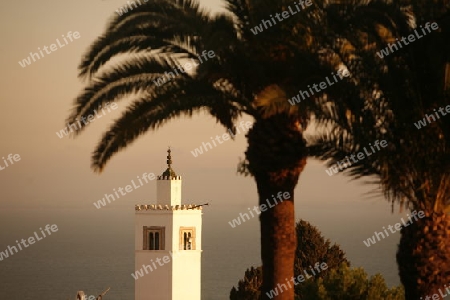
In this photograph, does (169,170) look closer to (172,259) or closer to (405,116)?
(172,259)

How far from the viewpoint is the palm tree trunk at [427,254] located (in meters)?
20.3

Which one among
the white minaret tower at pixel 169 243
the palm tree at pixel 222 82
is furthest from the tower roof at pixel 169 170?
the palm tree at pixel 222 82

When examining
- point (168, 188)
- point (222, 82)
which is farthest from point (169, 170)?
point (222, 82)

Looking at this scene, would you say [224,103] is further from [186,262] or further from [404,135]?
[186,262]

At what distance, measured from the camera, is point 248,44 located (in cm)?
2170

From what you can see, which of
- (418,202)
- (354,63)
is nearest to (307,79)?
(354,63)

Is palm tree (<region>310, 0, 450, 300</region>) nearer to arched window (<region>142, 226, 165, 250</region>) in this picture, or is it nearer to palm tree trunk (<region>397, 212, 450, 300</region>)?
palm tree trunk (<region>397, 212, 450, 300</region>)

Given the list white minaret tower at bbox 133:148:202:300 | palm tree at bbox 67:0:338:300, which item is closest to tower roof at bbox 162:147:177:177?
white minaret tower at bbox 133:148:202:300

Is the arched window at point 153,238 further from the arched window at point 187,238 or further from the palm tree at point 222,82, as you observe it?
the palm tree at point 222,82

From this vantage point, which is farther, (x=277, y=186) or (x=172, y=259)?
(x=172, y=259)

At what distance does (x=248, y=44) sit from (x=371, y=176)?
9.11 feet

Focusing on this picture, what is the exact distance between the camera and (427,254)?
20.3 meters

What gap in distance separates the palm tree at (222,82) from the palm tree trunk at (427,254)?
232 cm

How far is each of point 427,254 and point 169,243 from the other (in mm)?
57024
